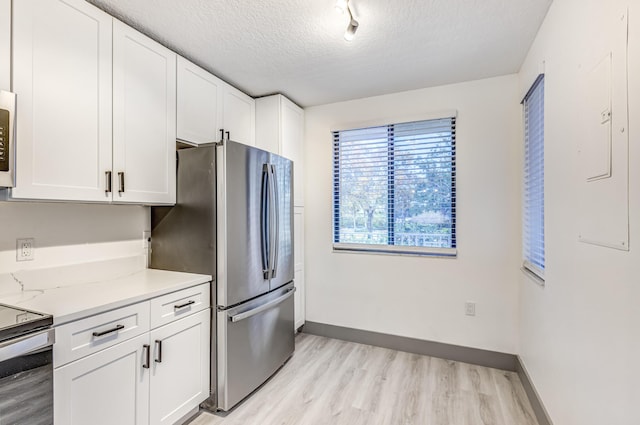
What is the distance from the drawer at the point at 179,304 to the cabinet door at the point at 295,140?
4.55ft

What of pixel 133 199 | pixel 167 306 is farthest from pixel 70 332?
pixel 133 199

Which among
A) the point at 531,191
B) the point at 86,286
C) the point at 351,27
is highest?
the point at 351,27

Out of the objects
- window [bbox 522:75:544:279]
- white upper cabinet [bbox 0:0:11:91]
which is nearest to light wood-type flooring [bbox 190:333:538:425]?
window [bbox 522:75:544:279]

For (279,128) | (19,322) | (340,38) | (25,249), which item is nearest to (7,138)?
(25,249)

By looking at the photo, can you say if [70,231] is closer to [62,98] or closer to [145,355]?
[62,98]

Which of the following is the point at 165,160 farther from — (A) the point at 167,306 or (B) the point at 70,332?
(B) the point at 70,332

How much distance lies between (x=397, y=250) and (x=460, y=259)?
0.56m

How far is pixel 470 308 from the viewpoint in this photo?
8.87ft

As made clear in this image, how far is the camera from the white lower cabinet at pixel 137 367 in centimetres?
130

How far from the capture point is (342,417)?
6.50 feet

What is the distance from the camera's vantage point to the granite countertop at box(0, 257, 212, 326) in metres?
1.39

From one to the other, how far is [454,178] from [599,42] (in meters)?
1.62

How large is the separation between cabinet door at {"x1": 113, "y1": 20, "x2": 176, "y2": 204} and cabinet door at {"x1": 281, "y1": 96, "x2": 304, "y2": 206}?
1.11 m

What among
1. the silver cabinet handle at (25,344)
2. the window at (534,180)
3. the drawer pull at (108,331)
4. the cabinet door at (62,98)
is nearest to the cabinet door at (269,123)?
the cabinet door at (62,98)
